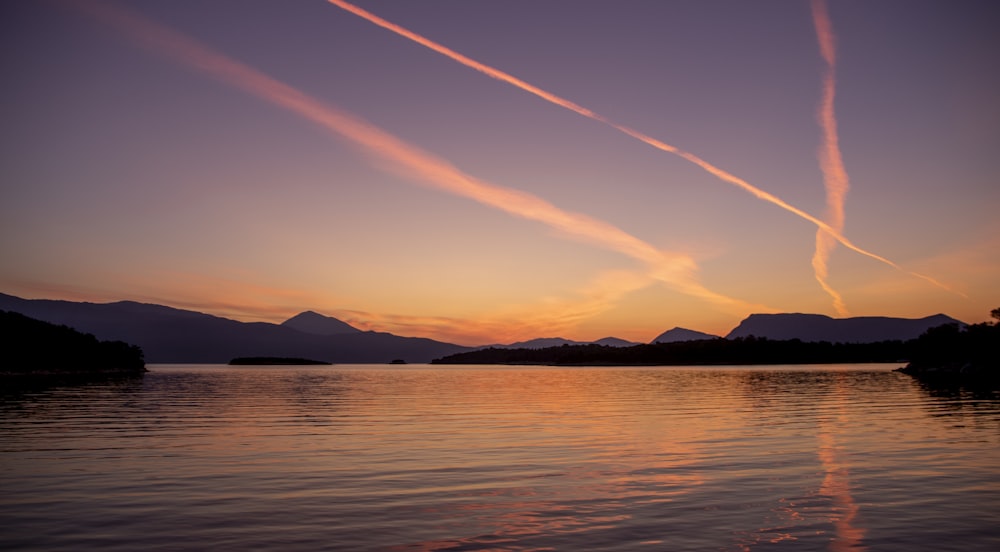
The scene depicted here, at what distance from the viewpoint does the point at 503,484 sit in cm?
2345

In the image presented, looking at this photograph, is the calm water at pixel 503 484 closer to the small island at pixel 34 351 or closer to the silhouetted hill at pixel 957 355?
the silhouetted hill at pixel 957 355

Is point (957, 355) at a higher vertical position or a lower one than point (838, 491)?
higher

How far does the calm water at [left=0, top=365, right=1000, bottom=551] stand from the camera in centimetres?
1640

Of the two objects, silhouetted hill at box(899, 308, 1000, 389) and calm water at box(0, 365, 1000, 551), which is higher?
silhouetted hill at box(899, 308, 1000, 389)

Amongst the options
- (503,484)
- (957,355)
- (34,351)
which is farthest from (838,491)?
(34,351)

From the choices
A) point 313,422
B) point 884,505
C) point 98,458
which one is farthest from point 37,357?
point 884,505

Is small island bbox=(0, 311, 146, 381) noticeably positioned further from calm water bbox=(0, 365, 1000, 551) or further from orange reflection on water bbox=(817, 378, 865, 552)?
orange reflection on water bbox=(817, 378, 865, 552)

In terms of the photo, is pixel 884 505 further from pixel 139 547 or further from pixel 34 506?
pixel 34 506

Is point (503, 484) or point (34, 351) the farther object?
point (34, 351)

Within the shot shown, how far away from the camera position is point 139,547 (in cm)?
1551

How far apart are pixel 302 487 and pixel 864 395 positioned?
69.9m

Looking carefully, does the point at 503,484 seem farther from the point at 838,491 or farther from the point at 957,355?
the point at 957,355

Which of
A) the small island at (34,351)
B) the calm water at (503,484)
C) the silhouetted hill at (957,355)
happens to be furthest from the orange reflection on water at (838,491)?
the small island at (34,351)

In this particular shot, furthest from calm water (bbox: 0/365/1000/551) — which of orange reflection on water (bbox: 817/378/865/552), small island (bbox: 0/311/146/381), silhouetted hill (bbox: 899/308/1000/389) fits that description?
small island (bbox: 0/311/146/381)
